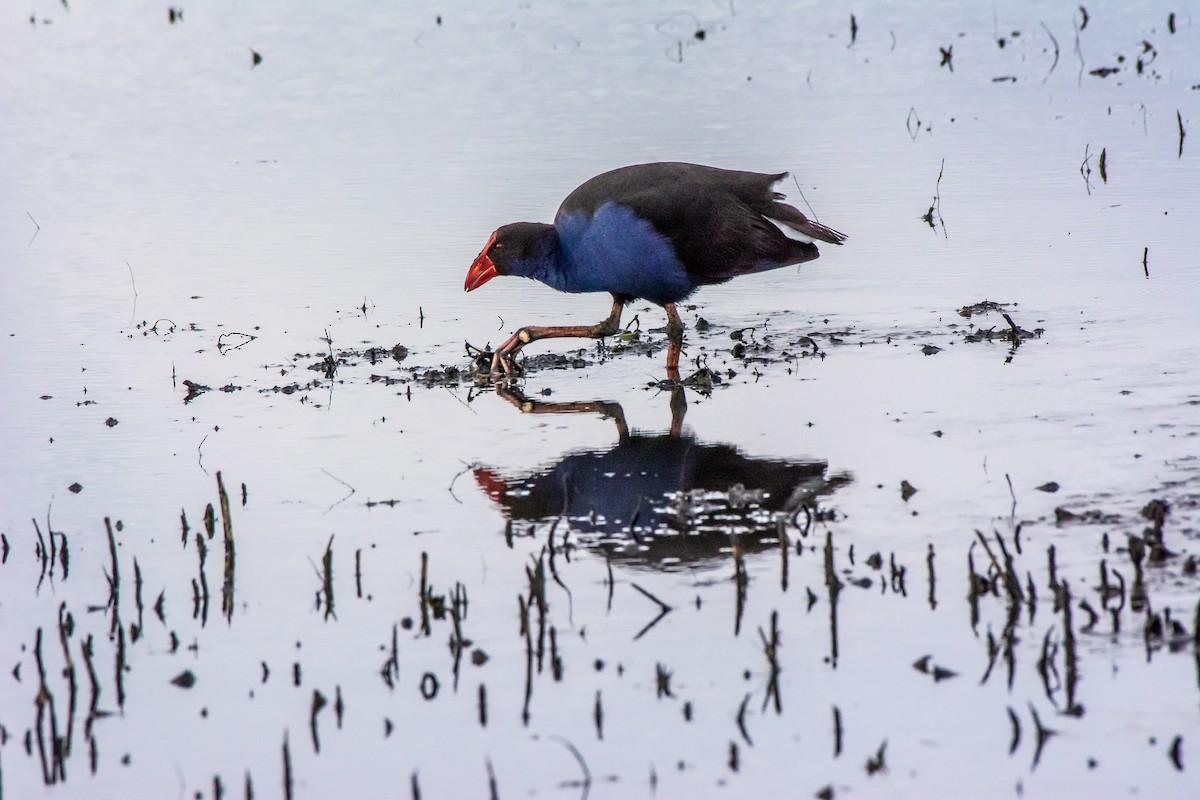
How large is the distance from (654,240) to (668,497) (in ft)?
7.72

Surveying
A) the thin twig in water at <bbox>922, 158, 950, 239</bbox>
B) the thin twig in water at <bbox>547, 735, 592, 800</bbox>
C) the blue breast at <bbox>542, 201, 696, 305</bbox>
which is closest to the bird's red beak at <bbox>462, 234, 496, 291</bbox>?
the blue breast at <bbox>542, 201, 696, 305</bbox>

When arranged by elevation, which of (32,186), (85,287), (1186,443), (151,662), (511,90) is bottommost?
(151,662)

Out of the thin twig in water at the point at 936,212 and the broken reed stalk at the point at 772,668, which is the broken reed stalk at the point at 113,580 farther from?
the thin twig in water at the point at 936,212

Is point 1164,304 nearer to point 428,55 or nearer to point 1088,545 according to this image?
point 1088,545

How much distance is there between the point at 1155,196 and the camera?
40.7ft

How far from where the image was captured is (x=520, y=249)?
9039 millimetres

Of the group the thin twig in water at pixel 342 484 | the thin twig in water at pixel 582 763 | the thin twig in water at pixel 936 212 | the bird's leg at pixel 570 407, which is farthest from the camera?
the thin twig in water at pixel 936 212

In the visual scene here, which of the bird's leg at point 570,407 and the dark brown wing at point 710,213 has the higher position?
the dark brown wing at point 710,213

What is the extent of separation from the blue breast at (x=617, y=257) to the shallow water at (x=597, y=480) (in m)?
0.51

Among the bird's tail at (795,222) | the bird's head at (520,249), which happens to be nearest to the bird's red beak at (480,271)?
the bird's head at (520,249)

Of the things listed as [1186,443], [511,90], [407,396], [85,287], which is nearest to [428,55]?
[511,90]

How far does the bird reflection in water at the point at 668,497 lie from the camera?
6172 mm

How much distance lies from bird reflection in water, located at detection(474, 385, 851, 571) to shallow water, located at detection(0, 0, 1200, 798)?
0.03m

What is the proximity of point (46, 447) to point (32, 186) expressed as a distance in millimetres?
7415
